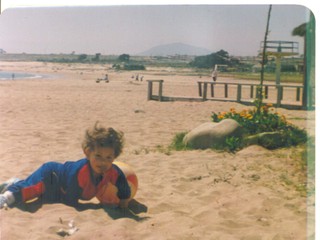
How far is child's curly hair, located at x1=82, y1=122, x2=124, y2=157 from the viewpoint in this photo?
12.9 ft

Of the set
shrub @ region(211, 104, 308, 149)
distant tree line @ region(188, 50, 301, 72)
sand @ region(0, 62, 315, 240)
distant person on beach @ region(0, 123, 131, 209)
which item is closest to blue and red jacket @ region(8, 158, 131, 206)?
distant person on beach @ region(0, 123, 131, 209)

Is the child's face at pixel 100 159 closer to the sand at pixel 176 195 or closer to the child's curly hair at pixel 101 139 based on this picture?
the child's curly hair at pixel 101 139

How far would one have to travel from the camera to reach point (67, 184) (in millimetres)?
3934

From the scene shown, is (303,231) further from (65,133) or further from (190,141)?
(65,133)

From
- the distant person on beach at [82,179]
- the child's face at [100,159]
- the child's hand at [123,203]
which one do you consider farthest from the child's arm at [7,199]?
the child's hand at [123,203]

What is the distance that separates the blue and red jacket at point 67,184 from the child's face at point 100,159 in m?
0.04

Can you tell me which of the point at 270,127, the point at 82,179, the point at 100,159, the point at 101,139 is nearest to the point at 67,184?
the point at 82,179

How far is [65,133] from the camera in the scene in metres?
7.20

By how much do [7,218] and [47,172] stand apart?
54 cm

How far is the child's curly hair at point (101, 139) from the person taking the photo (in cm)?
392

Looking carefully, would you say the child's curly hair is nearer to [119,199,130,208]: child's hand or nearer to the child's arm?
[119,199,130,208]: child's hand

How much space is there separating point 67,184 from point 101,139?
19.8 inches

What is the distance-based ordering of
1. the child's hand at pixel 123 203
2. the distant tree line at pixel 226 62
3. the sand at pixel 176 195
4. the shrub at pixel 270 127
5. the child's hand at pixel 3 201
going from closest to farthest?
the sand at pixel 176 195
the child's hand at pixel 3 201
the child's hand at pixel 123 203
the shrub at pixel 270 127
the distant tree line at pixel 226 62

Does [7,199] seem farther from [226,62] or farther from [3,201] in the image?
[226,62]
